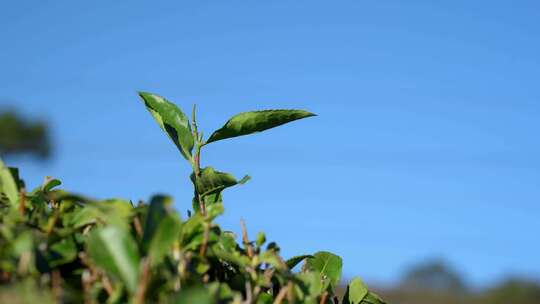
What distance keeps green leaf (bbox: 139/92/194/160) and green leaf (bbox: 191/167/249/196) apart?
0.06 metres

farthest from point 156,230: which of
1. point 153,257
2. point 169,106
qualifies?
point 169,106

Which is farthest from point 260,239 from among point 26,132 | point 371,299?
point 26,132

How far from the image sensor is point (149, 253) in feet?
2.78

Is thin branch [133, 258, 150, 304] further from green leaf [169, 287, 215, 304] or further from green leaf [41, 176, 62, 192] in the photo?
green leaf [41, 176, 62, 192]

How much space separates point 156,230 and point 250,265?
168 mm

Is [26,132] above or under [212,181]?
above

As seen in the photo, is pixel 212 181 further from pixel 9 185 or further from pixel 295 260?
pixel 9 185

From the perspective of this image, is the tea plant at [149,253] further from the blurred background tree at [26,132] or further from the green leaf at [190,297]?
the blurred background tree at [26,132]

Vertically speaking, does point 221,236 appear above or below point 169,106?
below

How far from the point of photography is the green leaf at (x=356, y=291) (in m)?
1.17

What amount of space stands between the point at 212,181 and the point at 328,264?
8.6 inches

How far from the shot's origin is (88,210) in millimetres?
957

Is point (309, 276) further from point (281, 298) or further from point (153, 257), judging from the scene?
point (153, 257)

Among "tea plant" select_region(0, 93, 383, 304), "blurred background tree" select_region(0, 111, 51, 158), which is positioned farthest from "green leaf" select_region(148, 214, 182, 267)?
"blurred background tree" select_region(0, 111, 51, 158)
